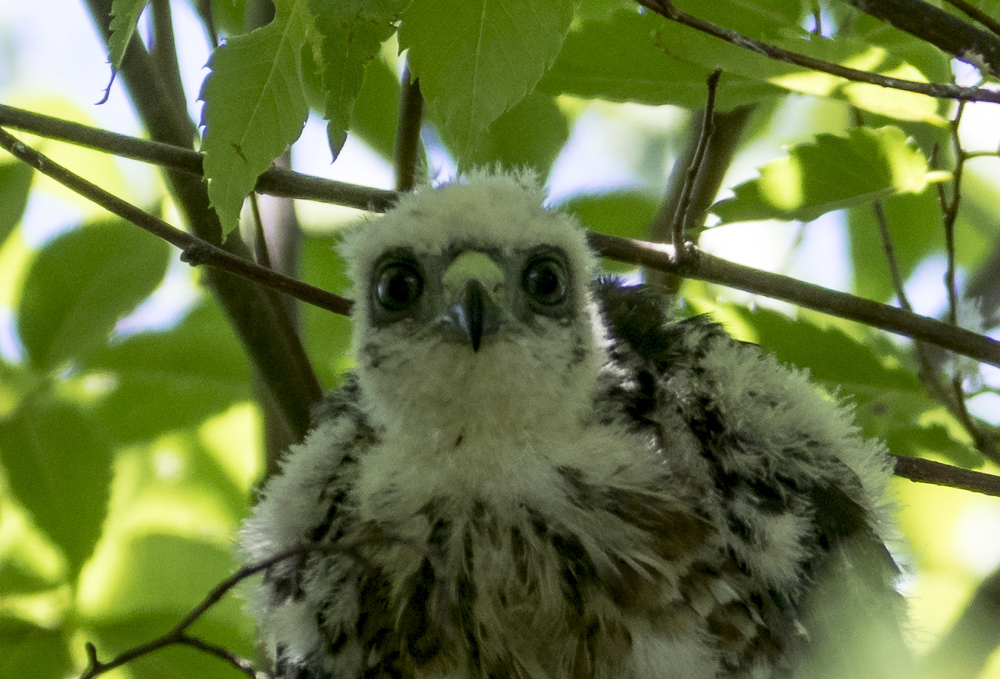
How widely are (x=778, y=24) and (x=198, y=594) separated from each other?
5.77ft

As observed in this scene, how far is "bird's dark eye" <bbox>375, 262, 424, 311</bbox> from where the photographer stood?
2105mm

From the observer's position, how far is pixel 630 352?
6.98ft

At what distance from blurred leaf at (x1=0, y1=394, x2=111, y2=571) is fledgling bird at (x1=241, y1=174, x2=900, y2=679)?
465mm

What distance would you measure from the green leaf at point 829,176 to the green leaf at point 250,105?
2.44 feet

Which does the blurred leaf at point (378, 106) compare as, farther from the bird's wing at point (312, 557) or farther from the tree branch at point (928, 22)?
the tree branch at point (928, 22)

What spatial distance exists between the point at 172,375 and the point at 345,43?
1574 millimetres

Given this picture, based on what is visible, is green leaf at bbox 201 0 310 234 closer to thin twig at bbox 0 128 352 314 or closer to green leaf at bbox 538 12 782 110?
thin twig at bbox 0 128 352 314

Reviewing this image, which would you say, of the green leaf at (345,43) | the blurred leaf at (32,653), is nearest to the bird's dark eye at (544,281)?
the green leaf at (345,43)

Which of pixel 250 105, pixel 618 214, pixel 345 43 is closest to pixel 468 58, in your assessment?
pixel 345 43

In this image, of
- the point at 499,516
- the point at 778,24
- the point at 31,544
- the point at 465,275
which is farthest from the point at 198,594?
the point at 778,24

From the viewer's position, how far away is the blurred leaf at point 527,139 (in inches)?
104

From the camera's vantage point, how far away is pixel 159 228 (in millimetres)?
1902

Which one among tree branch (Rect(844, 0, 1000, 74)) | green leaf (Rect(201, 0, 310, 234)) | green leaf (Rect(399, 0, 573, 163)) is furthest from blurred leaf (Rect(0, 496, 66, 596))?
tree branch (Rect(844, 0, 1000, 74))

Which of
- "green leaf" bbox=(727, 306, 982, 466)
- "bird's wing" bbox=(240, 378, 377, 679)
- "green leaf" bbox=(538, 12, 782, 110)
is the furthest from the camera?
"green leaf" bbox=(727, 306, 982, 466)
